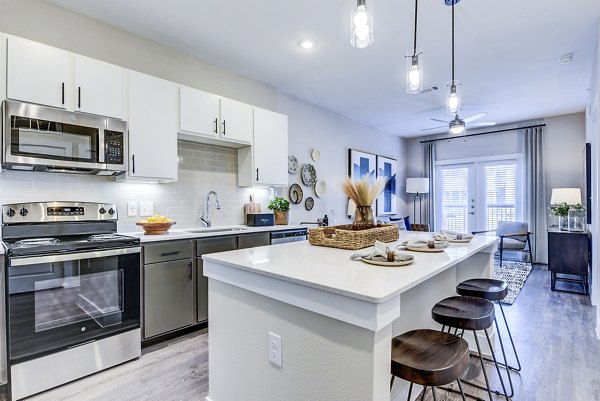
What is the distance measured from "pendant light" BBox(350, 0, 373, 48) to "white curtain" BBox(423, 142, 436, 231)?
6235 millimetres

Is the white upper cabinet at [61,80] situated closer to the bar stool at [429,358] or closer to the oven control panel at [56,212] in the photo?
the oven control panel at [56,212]

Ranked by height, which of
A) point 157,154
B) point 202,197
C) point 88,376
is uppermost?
point 157,154

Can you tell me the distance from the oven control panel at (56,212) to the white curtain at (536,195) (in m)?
6.70

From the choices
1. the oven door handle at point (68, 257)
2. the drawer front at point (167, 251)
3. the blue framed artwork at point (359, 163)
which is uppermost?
the blue framed artwork at point (359, 163)

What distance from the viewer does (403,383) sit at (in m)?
1.87

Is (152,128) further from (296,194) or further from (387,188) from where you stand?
(387,188)

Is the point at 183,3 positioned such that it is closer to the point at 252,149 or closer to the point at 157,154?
the point at 157,154

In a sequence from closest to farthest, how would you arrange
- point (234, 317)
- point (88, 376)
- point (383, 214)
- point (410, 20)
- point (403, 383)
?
1. point (234, 317)
2. point (403, 383)
3. point (88, 376)
4. point (410, 20)
5. point (383, 214)

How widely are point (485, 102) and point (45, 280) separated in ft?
18.8

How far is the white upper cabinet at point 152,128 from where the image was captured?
2699mm

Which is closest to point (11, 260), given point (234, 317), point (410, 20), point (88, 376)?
point (88, 376)

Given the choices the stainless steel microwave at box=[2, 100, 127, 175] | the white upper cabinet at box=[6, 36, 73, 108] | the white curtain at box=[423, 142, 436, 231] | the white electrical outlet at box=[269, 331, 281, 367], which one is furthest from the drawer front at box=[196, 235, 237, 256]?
the white curtain at box=[423, 142, 436, 231]

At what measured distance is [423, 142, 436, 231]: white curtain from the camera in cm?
725

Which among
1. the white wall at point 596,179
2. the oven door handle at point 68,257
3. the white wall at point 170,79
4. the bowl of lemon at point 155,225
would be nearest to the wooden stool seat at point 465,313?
the white wall at point 170,79
